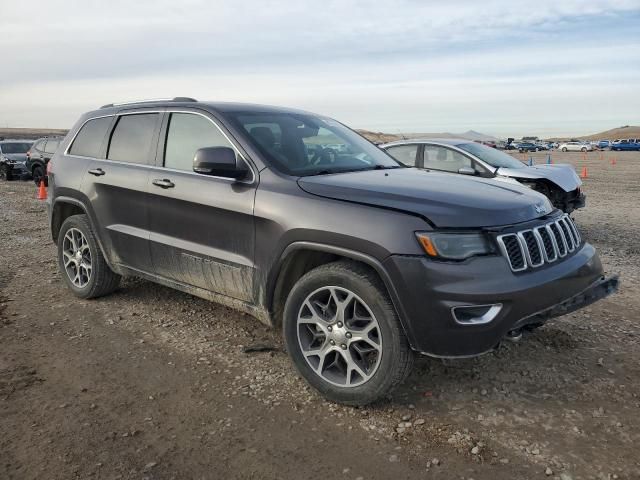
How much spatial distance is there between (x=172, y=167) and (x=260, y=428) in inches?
86.6

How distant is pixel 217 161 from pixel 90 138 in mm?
2327

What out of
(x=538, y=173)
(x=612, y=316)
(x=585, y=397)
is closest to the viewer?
(x=585, y=397)

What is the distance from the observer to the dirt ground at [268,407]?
9.35 feet

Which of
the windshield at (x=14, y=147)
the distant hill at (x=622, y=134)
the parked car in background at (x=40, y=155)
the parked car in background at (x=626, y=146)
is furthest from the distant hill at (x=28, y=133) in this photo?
the distant hill at (x=622, y=134)

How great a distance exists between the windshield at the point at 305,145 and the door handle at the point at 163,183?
70 cm

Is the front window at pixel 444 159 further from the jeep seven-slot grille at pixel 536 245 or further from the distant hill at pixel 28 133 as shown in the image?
the distant hill at pixel 28 133

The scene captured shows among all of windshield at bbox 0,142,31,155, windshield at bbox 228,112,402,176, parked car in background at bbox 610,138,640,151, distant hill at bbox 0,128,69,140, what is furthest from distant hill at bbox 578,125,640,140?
Result: windshield at bbox 228,112,402,176

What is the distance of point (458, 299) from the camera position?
2965 mm

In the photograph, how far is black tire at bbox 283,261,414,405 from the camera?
123 inches

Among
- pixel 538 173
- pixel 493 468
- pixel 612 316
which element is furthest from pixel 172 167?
pixel 538 173

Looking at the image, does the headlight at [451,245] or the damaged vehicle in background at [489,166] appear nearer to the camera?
the headlight at [451,245]

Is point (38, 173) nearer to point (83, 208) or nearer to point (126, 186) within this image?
point (83, 208)

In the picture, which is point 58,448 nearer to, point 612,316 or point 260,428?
point 260,428

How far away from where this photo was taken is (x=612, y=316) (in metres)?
4.97
